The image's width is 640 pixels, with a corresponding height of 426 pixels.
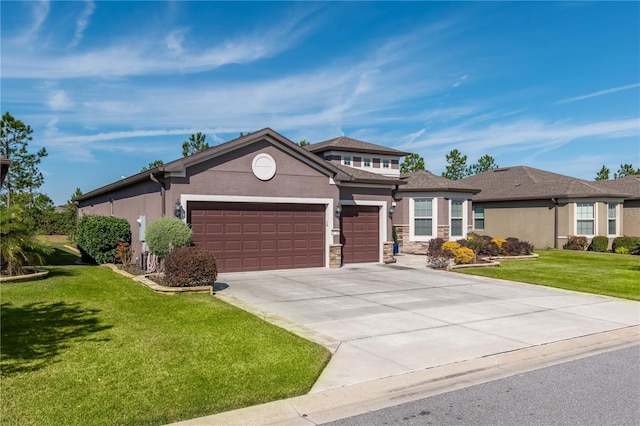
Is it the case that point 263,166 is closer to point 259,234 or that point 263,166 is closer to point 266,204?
point 266,204

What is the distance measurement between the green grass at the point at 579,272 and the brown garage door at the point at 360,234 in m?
3.76

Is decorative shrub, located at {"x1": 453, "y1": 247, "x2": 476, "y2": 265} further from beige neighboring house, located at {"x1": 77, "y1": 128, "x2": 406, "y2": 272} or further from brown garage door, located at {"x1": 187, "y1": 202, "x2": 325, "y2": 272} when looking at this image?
brown garage door, located at {"x1": 187, "y1": 202, "x2": 325, "y2": 272}

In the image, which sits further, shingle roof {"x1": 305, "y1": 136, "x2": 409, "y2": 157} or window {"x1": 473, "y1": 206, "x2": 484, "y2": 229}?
window {"x1": 473, "y1": 206, "x2": 484, "y2": 229}

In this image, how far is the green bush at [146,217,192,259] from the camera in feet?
42.2

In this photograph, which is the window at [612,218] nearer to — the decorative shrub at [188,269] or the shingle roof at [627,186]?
the shingle roof at [627,186]

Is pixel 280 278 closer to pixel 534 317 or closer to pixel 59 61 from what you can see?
pixel 534 317

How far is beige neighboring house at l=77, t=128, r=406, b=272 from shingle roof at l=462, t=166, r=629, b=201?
12.7 meters

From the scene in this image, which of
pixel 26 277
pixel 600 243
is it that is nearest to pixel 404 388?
pixel 26 277

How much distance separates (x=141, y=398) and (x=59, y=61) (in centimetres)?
1285

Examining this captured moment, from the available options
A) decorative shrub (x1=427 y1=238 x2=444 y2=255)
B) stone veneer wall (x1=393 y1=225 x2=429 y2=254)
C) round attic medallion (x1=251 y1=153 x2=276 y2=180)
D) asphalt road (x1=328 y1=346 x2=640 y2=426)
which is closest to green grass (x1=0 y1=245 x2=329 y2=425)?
asphalt road (x1=328 y1=346 x2=640 y2=426)

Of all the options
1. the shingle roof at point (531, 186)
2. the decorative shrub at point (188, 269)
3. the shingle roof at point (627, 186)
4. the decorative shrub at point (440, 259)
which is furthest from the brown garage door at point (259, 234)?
the shingle roof at point (627, 186)

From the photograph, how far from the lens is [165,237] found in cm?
1284

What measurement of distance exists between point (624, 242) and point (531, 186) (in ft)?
19.4

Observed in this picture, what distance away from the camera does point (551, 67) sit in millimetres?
20109
